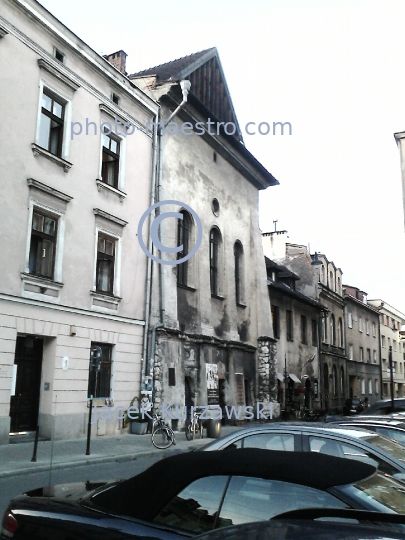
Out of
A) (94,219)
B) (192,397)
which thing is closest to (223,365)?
(192,397)

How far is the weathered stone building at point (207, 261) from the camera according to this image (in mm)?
20875

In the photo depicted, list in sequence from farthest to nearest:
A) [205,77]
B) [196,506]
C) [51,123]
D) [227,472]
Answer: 1. [205,77]
2. [51,123]
3. [227,472]
4. [196,506]

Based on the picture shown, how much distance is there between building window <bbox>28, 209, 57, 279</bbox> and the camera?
1584 cm

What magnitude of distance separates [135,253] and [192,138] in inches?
285

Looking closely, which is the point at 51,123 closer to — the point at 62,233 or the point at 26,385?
the point at 62,233

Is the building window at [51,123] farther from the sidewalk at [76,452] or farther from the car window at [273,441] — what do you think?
the car window at [273,441]

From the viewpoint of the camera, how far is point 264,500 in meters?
3.12

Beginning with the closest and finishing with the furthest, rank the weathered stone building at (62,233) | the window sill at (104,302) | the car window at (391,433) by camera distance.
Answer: the car window at (391,433), the weathered stone building at (62,233), the window sill at (104,302)

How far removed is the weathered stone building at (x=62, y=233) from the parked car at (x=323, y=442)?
1031 cm

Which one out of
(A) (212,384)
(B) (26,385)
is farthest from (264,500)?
(A) (212,384)

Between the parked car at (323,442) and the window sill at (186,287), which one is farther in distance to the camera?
the window sill at (186,287)

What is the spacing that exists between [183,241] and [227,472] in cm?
2024

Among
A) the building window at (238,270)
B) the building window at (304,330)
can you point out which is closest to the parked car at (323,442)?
the building window at (238,270)

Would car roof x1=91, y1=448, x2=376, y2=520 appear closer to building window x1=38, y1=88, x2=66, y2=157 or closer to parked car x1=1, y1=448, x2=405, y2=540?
parked car x1=1, y1=448, x2=405, y2=540
